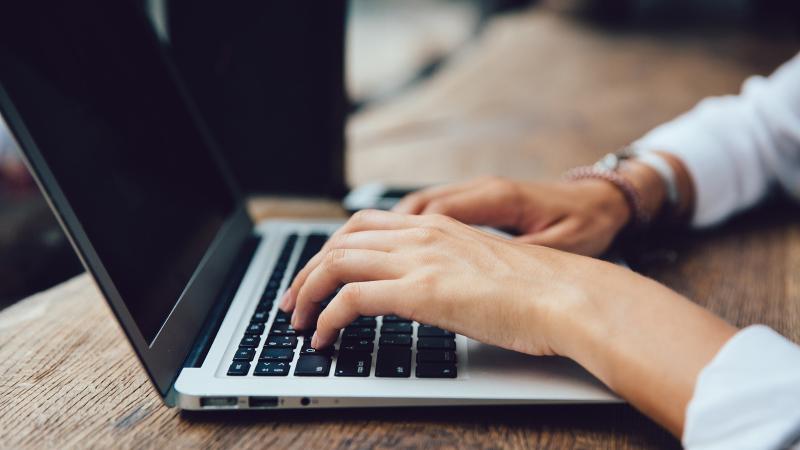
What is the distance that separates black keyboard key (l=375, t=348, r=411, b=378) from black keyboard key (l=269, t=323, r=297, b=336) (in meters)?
0.08

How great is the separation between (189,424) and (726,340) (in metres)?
0.35

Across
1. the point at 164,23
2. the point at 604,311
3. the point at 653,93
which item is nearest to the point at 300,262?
the point at 604,311

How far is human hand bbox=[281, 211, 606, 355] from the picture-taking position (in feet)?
1.56

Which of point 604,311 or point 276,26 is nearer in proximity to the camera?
point 604,311

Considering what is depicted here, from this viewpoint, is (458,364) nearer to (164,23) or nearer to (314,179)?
(314,179)

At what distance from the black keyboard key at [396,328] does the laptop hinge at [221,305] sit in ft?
0.44

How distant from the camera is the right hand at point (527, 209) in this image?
0.70 m

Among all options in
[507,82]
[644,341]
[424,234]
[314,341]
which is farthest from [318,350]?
[507,82]

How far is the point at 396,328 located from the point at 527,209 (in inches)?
9.6

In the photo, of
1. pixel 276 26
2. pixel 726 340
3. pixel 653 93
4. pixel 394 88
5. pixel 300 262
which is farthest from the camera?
pixel 394 88

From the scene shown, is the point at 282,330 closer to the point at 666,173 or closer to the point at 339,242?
the point at 339,242

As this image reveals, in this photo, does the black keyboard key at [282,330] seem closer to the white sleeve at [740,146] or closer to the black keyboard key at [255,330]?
the black keyboard key at [255,330]

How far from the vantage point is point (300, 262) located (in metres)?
0.68

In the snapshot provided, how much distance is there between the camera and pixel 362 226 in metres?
0.58
